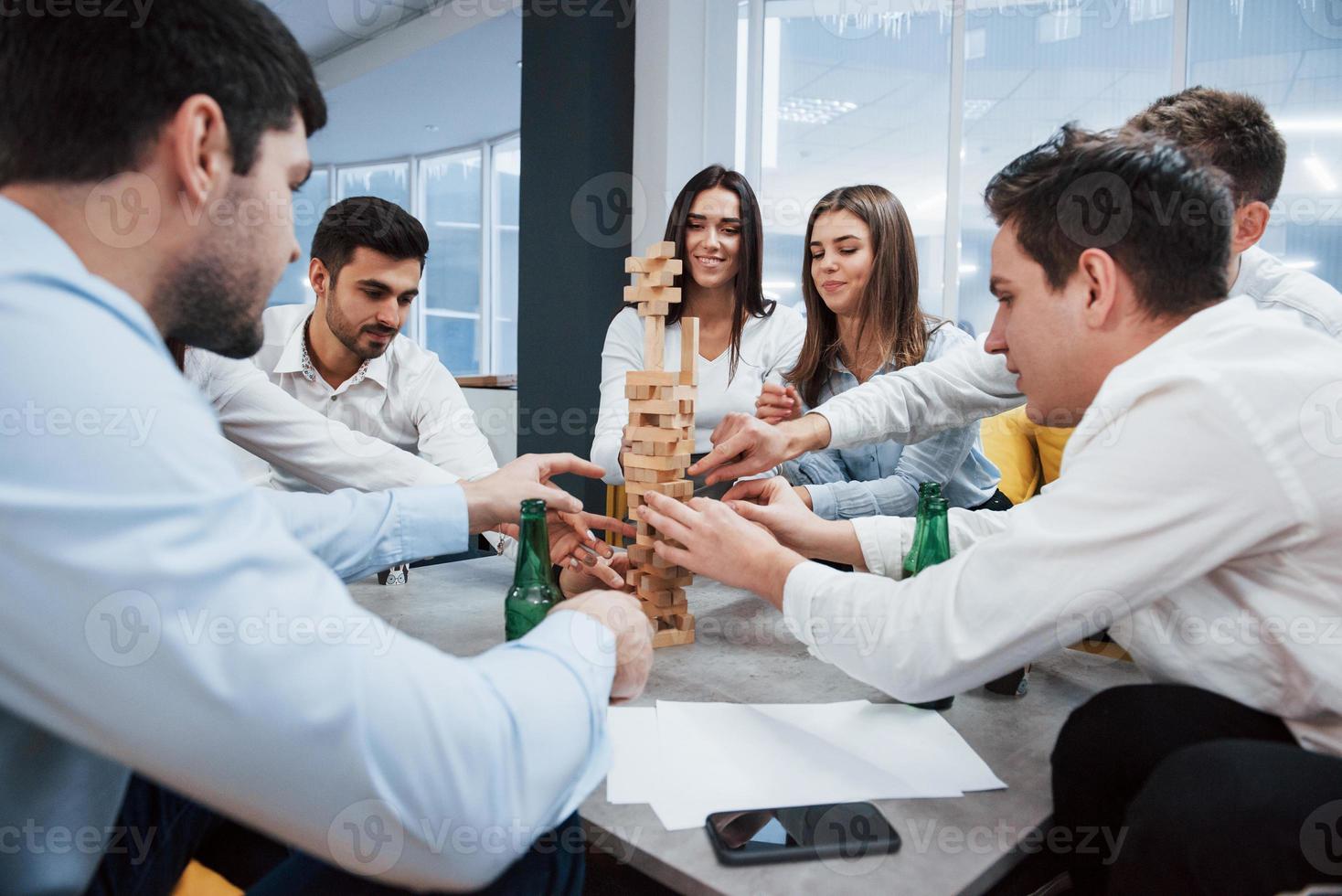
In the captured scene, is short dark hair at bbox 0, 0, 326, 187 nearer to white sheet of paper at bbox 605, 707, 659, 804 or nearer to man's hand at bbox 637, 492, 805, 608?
white sheet of paper at bbox 605, 707, 659, 804

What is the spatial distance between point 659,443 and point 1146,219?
33.8 inches

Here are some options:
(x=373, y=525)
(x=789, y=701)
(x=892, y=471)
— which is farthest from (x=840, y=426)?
(x=373, y=525)

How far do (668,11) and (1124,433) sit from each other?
435 cm

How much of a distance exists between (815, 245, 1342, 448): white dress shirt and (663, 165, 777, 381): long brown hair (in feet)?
3.57

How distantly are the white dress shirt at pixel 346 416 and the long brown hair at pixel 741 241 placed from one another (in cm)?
90

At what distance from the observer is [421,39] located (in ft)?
24.6

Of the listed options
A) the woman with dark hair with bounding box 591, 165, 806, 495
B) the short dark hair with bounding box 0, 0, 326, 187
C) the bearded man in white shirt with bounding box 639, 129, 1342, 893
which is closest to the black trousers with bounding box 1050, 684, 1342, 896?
the bearded man in white shirt with bounding box 639, 129, 1342, 893

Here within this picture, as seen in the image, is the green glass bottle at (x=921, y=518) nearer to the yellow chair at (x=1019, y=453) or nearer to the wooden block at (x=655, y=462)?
the wooden block at (x=655, y=462)

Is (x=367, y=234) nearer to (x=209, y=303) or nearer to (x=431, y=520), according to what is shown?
(x=431, y=520)

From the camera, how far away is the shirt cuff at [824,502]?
2.28 metres

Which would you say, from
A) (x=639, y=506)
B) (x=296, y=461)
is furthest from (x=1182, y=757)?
(x=296, y=461)

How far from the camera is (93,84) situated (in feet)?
2.89

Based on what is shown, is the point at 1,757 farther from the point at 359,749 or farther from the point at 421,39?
the point at 421,39

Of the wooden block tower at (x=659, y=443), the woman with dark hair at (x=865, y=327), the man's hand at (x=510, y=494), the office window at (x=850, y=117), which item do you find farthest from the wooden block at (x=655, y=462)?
the office window at (x=850, y=117)
